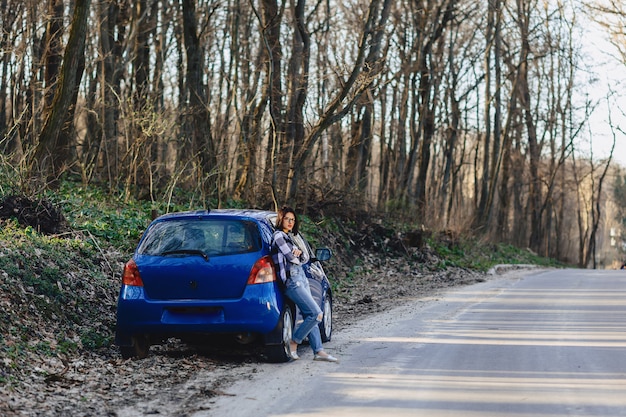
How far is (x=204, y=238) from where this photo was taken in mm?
9664

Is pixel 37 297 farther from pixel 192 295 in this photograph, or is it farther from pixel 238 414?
pixel 238 414

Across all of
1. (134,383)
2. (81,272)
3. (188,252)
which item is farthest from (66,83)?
Answer: (134,383)

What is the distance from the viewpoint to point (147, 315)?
9.38 meters

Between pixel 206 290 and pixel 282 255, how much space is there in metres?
0.91

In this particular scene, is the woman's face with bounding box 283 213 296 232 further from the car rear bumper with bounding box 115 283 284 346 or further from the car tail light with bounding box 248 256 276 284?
the car rear bumper with bounding box 115 283 284 346

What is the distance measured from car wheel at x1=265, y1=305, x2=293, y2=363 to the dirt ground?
222 mm

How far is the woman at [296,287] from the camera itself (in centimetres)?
955

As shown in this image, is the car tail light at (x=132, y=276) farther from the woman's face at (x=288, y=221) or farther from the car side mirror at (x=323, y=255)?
the car side mirror at (x=323, y=255)

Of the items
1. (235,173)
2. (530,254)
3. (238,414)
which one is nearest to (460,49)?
(530,254)

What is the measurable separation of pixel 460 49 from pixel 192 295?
36.6 metres

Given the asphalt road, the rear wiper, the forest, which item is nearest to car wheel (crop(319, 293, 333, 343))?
the asphalt road

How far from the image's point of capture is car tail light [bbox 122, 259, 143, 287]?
9.50 meters

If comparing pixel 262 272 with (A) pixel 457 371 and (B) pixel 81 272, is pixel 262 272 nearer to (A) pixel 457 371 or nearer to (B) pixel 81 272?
(A) pixel 457 371

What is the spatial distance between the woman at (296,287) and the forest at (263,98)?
6.24 meters
